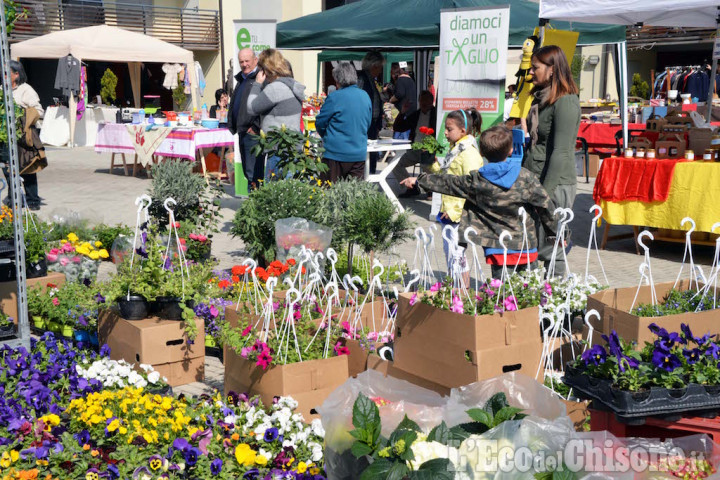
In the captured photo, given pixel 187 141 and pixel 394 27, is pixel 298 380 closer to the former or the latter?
pixel 394 27

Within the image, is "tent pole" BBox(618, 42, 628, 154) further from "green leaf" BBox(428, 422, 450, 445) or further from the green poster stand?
"green leaf" BBox(428, 422, 450, 445)

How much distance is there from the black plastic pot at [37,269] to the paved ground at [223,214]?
1568 mm

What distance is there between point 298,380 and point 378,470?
4.85 ft

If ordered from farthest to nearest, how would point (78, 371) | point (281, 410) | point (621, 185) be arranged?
point (621, 185) < point (78, 371) < point (281, 410)

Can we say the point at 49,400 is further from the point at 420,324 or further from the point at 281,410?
the point at 420,324

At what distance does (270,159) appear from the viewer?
779 cm

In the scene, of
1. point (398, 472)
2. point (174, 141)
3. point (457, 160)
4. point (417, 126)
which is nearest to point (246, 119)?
point (457, 160)

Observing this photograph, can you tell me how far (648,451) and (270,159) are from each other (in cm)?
583

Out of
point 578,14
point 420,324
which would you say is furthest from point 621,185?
point 420,324

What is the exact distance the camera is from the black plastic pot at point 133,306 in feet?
15.6

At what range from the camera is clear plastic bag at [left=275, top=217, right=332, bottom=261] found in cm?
579

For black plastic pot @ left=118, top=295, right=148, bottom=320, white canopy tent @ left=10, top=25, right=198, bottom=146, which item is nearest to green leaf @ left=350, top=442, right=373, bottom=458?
black plastic pot @ left=118, top=295, right=148, bottom=320

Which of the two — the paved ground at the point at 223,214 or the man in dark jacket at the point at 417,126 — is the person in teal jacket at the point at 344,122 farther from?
the man in dark jacket at the point at 417,126

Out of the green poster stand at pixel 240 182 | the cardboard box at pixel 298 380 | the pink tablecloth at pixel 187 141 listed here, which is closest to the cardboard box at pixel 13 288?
the cardboard box at pixel 298 380
